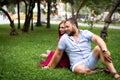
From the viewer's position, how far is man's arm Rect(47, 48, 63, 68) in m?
A: 9.28

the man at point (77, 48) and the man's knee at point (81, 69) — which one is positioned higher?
the man at point (77, 48)

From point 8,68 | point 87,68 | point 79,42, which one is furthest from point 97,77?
point 8,68

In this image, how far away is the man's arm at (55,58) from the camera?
928cm

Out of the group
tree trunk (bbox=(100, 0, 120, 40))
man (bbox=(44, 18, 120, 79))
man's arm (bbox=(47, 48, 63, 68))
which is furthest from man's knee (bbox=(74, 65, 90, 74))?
tree trunk (bbox=(100, 0, 120, 40))

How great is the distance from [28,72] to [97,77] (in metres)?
1.81

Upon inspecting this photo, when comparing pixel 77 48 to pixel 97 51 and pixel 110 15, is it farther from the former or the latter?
→ pixel 110 15

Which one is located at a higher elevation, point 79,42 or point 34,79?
point 79,42

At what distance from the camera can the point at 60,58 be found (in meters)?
9.43

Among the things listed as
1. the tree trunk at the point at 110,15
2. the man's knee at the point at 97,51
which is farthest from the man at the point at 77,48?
the tree trunk at the point at 110,15

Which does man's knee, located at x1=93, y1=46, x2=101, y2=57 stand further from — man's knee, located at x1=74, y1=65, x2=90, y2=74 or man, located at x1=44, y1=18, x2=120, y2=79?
man's knee, located at x1=74, y1=65, x2=90, y2=74

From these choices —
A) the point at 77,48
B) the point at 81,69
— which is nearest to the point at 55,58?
the point at 77,48

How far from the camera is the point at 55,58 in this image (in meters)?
9.40

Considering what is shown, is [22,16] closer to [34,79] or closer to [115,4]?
[115,4]

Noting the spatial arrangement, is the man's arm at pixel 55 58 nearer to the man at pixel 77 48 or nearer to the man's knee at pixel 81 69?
the man at pixel 77 48
